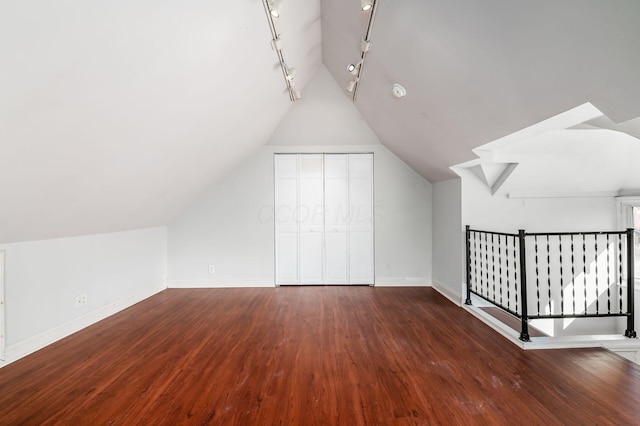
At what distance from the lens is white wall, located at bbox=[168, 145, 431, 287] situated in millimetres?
4836

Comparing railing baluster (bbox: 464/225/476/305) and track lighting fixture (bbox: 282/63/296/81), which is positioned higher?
track lighting fixture (bbox: 282/63/296/81)

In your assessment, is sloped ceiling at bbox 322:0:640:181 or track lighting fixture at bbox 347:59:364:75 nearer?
sloped ceiling at bbox 322:0:640:181

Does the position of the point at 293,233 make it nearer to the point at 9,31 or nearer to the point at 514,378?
the point at 514,378

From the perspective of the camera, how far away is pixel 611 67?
4.57ft

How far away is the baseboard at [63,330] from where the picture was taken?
247 cm

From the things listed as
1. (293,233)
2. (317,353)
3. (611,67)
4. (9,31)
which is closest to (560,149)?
(611,67)

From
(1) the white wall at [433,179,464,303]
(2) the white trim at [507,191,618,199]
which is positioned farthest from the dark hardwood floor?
(2) the white trim at [507,191,618,199]

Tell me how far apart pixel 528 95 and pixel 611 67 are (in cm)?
52

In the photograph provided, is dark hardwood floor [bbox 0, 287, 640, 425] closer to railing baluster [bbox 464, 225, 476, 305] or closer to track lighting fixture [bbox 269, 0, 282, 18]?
railing baluster [bbox 464, 225, 476, 305]

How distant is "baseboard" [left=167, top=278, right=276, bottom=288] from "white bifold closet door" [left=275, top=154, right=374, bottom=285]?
10.0 inches

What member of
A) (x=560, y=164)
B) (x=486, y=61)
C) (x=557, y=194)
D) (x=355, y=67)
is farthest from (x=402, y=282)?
(x=486, y=61)

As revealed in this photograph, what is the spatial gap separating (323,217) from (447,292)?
225cm

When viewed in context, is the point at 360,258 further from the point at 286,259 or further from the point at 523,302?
the point at 523,302

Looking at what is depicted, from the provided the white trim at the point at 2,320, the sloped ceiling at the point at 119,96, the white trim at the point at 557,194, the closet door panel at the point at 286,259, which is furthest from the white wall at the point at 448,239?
the white trim at the point at 2,320
